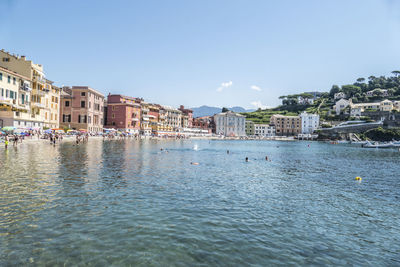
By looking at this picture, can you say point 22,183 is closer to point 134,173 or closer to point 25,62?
point 134,173

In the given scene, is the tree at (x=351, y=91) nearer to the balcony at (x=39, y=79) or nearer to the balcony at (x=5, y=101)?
the balcony at (x=39, y=79)

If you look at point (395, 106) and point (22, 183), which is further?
point (395, 106)

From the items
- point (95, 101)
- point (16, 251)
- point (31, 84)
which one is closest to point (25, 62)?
point (31, 84)

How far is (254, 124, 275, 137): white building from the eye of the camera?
17600cm

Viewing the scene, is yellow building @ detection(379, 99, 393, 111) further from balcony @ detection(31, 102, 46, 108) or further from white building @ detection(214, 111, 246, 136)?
balcony @ detection(31, 102, 46, 108)

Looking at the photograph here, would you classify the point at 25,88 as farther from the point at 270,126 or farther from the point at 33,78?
the point at 270,126

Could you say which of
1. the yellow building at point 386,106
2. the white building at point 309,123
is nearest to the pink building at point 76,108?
the white building at point 309,123

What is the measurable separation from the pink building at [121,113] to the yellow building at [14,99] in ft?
154

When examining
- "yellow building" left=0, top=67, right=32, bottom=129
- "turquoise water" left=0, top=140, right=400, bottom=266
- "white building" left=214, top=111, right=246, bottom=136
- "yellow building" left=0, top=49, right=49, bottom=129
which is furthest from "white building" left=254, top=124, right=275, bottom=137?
"turquoise water" left=0, top=140, right=400, bottom=266

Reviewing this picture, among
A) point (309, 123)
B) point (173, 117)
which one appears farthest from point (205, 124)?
point (309, 123)

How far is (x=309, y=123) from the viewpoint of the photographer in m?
167

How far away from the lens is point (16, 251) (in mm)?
6883

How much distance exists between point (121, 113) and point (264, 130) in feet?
355

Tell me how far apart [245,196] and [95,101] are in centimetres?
8122
